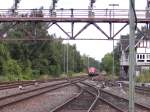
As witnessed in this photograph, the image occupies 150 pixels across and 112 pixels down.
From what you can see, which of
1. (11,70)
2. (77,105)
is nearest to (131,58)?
(77,105)

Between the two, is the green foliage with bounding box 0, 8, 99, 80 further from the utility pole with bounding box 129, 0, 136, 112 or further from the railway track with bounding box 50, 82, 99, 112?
the utility pole with bounding box 129, 0, 136, 112

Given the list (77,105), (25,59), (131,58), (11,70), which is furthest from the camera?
(25,59)

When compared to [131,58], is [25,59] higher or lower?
higher

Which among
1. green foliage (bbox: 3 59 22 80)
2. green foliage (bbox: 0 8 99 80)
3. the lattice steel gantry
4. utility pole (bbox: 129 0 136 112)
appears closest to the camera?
utility pole (bbox: 129 0 136 112)

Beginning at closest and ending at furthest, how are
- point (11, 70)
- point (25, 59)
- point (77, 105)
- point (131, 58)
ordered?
point (131, 58), point (77, 105), point (11, 70), point (25, 59)

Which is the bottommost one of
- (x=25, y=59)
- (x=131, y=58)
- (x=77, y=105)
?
(x=77, y=105)

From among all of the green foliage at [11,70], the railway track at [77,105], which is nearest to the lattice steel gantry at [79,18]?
the railway track at [77,105]

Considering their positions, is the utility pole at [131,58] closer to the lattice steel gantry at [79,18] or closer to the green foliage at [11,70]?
the lattice steel gantry at [79,18]

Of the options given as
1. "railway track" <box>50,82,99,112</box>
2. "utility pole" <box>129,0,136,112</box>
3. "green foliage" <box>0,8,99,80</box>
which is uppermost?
"green foliage" <box>0,8,99,80</box>

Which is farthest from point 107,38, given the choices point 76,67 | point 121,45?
point 76,67

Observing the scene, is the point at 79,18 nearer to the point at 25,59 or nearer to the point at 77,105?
the point at 77,105

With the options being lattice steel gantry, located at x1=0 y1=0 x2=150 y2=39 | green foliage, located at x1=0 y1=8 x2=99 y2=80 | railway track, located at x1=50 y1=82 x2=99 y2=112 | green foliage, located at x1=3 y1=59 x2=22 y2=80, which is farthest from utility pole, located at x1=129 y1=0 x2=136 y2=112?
green foliage, located at x1=3 y1=59 x2=22 y2=80

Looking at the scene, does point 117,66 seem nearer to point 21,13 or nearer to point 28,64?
point 28,64

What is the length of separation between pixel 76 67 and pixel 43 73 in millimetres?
63136
